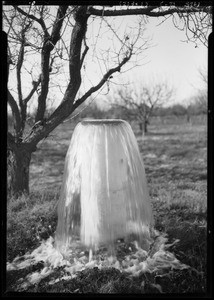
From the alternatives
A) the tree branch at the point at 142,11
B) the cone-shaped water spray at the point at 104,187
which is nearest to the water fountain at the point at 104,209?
the cone-shaped water spray at the point at 104,187

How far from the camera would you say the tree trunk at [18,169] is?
483cm

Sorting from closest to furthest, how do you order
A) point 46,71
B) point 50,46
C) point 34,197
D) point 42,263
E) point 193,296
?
point 193,296
point 42,263
point 50,46
point 46,71
point 34,197

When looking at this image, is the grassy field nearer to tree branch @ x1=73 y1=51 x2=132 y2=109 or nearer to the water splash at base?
the water splash at base

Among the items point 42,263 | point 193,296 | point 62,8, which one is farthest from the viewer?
point 62,8

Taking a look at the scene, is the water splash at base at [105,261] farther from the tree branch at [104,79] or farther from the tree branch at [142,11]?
the tree branch at [142,11]

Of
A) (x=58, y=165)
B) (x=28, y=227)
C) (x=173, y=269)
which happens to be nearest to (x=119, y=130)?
(x=173, y=269)

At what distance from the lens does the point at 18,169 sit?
498 cm

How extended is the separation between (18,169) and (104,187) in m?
2.34

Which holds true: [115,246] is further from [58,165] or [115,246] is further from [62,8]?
[58,165]

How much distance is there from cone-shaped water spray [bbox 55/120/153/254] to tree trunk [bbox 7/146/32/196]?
68.6 inches

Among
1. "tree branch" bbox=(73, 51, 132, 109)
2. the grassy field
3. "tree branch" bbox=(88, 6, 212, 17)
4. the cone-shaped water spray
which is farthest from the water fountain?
→ "tree branch" bbox=(88, 6, 212, 17)

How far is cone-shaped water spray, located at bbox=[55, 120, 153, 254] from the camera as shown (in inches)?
128

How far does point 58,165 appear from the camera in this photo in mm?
11445

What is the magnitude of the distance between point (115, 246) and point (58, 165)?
8.46 m
